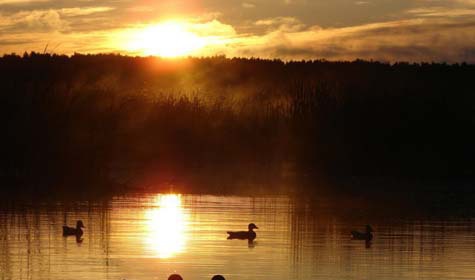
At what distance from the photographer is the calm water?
59.6 ft

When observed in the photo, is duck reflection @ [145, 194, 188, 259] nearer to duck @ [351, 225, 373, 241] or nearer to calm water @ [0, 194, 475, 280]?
calm water @ [0, 194, 475, 280]

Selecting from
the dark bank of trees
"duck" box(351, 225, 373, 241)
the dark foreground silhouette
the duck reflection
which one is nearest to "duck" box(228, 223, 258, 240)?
the dark foreground silhouette

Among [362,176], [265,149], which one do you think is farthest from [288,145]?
[362,176]

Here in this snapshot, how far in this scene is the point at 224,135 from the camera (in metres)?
37.8

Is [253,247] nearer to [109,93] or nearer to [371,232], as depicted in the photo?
[371,232]

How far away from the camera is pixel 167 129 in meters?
37.1

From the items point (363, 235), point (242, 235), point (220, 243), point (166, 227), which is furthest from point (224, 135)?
point (220, 243)

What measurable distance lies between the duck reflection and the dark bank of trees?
345 cm

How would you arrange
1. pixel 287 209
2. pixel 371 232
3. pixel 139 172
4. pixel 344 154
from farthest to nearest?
pixel 344 154 → pixel 139 172 → pixel 287 209 → pixel 371 232

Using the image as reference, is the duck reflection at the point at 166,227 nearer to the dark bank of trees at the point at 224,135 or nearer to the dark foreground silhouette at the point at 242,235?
the dark foreground silhouette at the point at 242,235

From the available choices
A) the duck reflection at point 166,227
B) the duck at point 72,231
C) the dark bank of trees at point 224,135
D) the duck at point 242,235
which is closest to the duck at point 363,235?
the duck at point 242,235

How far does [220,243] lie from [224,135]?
16.9 m

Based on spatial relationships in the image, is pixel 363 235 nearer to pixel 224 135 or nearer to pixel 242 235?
pixel 242 235

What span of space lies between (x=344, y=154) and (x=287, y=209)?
10.3 meters
